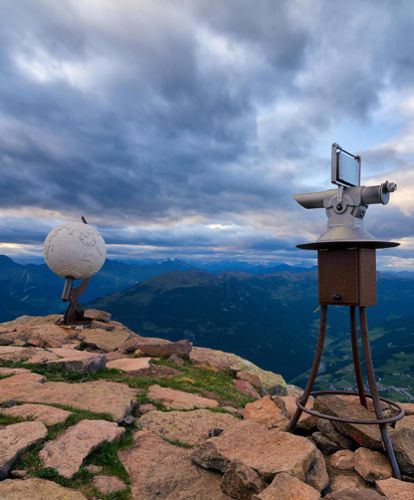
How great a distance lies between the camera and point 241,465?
525cm

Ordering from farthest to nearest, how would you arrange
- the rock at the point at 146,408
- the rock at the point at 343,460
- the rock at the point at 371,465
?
the rock at the point at 146,408 < the rock at the point at 343,460 < the rock at the point at 371,465

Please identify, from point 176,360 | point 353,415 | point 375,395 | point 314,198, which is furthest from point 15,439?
point 176,360

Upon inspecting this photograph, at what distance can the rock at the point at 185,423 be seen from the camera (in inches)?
286

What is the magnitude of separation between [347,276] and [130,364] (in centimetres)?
804

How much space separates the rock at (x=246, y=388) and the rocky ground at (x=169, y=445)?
5.11 ft

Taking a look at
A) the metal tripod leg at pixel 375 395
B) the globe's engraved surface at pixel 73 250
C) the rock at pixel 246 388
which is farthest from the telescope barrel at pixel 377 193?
the globe's engraved surface at pixel 73 250

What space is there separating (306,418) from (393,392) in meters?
211

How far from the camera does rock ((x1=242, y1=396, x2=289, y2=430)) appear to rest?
7613 mm

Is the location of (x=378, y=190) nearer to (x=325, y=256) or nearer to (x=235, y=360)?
(x=325, y=256)

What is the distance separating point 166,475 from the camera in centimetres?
582

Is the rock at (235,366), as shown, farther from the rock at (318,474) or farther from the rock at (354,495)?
the rock at (354,495)

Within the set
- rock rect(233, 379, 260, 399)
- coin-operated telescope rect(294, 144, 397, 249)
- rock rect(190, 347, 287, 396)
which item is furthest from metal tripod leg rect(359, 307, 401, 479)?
rock rect(190, 347, 287, 396)

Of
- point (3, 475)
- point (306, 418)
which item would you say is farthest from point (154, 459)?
point (306, 418)

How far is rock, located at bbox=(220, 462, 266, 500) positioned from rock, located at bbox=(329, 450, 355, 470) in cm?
160
